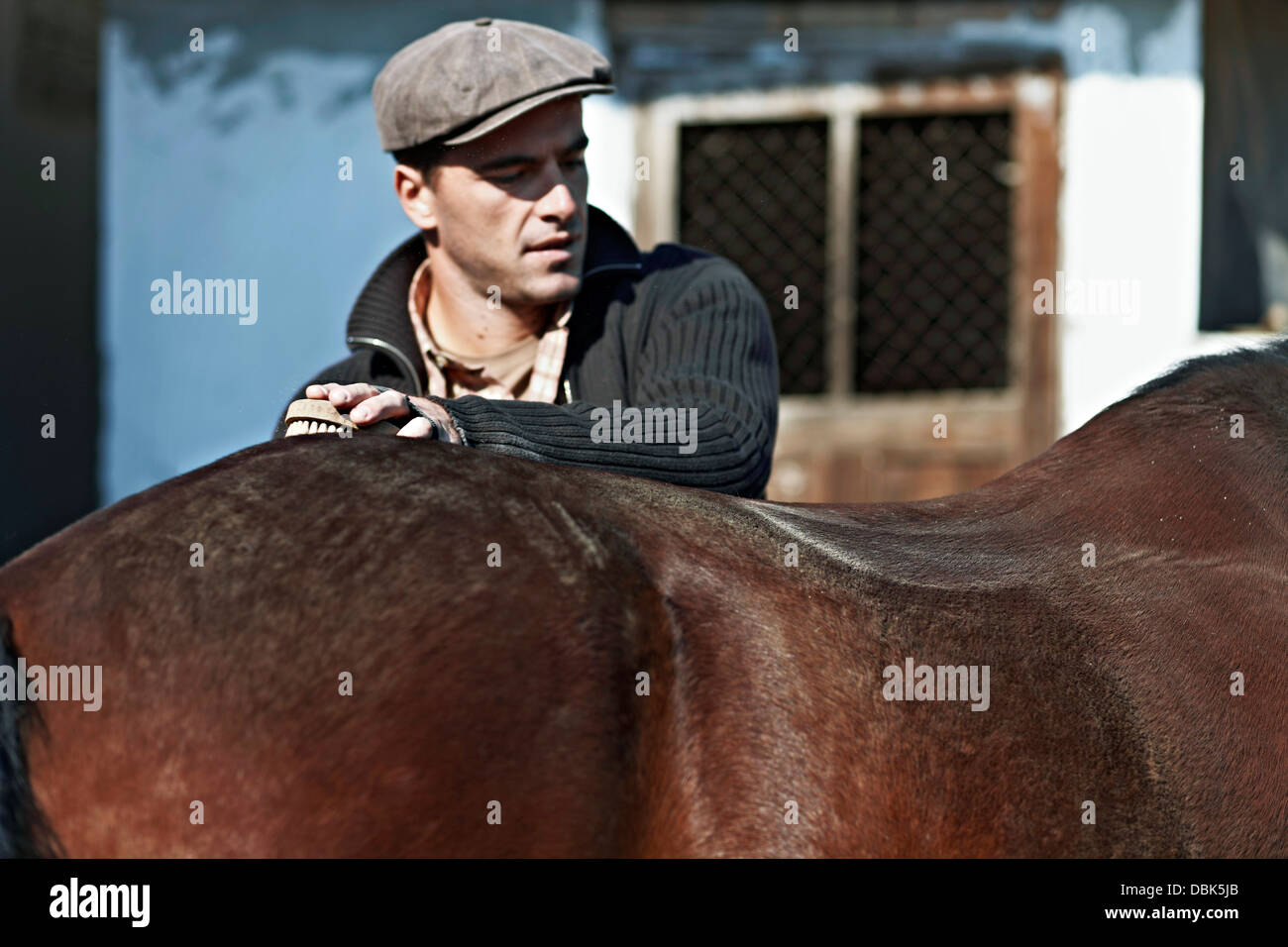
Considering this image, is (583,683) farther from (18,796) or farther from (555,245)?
(555,245)

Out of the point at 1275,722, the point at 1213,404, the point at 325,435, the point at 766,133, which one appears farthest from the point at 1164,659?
the point at 766,133

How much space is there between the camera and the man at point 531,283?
2100 millimetres

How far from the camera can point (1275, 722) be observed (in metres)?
1.56

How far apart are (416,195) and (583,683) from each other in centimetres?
140

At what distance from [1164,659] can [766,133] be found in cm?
486

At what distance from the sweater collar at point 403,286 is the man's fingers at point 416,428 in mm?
765

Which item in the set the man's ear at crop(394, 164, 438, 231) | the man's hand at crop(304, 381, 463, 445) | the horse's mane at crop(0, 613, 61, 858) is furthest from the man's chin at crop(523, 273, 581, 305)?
the horse's mane at crop(0, 613, 61, 858)

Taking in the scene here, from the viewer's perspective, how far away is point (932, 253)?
6.01m

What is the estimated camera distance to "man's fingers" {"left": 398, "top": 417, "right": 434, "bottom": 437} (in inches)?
57.6

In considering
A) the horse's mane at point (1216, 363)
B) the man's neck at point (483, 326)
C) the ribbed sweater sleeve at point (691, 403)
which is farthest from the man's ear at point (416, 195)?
the horse's mane at point (1216, 363)

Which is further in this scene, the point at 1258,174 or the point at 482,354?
the point at 1258,174

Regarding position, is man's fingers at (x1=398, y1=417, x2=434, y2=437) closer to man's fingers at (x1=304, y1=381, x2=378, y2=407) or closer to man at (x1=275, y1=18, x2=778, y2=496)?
man's fingers at (x1=304, y1=381, x2=378, y2=407)

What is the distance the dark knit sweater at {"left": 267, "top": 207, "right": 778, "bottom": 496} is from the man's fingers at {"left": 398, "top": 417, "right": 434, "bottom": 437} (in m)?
0.31

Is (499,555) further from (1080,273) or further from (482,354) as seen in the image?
(1080,273)
